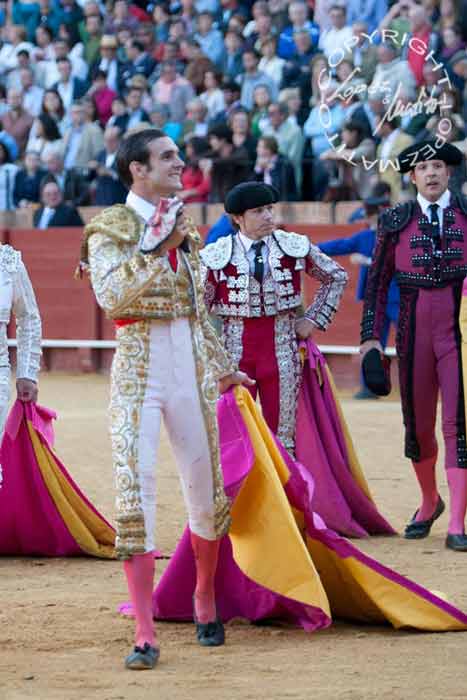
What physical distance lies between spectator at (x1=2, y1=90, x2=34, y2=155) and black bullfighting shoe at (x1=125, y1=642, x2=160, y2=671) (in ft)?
36.4

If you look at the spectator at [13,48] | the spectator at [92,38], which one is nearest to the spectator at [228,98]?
the spectator at [92,38]

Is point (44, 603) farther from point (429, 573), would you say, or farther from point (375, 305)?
point (375, 305)

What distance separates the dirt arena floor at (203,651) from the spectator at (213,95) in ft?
23.9

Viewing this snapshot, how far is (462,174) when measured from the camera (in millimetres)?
10383

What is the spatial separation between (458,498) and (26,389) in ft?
5.06

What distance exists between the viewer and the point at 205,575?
4.00 m

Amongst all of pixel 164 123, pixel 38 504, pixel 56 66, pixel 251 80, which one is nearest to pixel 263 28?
pixel 251 80

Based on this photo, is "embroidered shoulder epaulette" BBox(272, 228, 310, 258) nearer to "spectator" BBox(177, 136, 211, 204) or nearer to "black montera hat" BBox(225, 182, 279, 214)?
"black montera hat" BBox(225, 182, 279, 214)

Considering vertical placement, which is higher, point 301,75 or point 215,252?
point 301,75

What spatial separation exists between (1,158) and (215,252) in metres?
Answer: 8.77

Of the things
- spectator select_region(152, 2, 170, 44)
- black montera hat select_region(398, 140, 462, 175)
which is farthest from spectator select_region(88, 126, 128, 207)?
black montera hat select_region(398, 140, 462, 175)

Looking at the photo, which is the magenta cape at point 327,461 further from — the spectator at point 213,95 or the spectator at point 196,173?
the spectator at point 213,95

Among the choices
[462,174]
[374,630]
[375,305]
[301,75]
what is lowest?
[374,630]

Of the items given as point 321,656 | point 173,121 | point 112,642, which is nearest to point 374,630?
point 321,656
